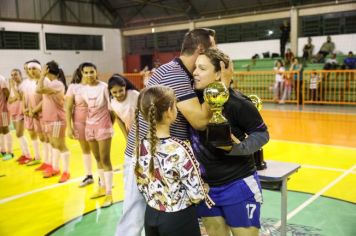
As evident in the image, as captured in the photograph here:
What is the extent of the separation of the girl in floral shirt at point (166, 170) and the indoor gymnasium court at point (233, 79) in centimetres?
131

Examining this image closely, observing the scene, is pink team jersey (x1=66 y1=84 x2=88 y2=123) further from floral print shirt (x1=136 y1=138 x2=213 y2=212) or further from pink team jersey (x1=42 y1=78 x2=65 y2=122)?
floral print shirt (x1=136 y1=138 x2=213 y2=212)

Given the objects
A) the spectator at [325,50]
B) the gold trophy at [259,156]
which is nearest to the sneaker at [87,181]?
the gold trophy at [259,156]

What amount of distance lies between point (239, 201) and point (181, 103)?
0.74 metres

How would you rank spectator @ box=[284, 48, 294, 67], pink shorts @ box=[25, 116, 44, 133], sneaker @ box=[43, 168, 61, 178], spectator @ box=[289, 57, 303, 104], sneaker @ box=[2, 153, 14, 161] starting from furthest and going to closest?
1. spectator @ box=[284, 48, 294, 67]
2. spectator @ box=[289, 57, 303, 104]
3. sneaker @ box=[2, 153, 14, 161]
4. pink shorts @ box=[25, 116, 44, 133]
5. sneaker @ box=[43, 168, 61, 178]

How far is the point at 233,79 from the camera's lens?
13.9 m

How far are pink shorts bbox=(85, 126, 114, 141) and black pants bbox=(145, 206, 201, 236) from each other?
3.05 meters

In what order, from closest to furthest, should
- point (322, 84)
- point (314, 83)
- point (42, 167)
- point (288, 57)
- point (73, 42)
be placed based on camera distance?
point (42, 167) < point (314, 83) < point (322, 84) < point (288, 57) < point (73, 42)

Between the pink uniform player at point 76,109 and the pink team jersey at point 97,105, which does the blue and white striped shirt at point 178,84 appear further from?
the pink uniform player at point 76,109

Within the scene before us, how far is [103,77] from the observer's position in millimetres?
25312

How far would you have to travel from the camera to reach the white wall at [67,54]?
2120 cm

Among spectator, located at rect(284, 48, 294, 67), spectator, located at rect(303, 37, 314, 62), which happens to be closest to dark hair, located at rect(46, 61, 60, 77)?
spectator, located at rect(284, 48, 294, 67)

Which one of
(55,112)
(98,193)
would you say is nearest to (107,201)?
(98,193)

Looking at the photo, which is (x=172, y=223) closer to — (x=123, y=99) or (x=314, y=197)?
(x=123, y=99)

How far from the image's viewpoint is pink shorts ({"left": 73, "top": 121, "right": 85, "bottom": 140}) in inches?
223
